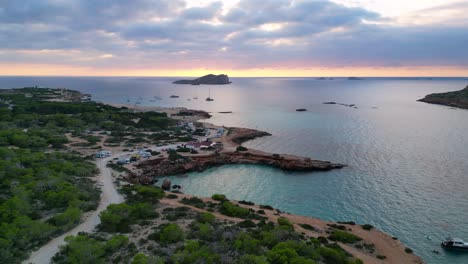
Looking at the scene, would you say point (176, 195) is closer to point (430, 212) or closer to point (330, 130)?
point (430, 212)

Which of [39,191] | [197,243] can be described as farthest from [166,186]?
[197,243]

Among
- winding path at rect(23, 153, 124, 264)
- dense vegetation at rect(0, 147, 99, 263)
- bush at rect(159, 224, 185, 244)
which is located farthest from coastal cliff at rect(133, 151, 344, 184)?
bush at rect(159, 224, 185, 244)

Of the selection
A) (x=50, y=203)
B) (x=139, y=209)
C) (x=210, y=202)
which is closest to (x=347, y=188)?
(x=210, y=202)

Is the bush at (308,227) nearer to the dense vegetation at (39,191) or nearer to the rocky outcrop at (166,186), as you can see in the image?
the dense vegetation at (39,191)

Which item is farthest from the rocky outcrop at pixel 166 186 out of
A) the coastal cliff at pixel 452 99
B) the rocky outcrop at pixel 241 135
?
the coastal cliff at pixel 452 99

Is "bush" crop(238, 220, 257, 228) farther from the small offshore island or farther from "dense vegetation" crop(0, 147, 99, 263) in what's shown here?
"dense vegetation" crop(0, 147, 99, 263)

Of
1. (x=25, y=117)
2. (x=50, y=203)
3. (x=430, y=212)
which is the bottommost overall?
(x=430, y=212)

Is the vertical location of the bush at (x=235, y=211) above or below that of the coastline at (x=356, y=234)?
above
